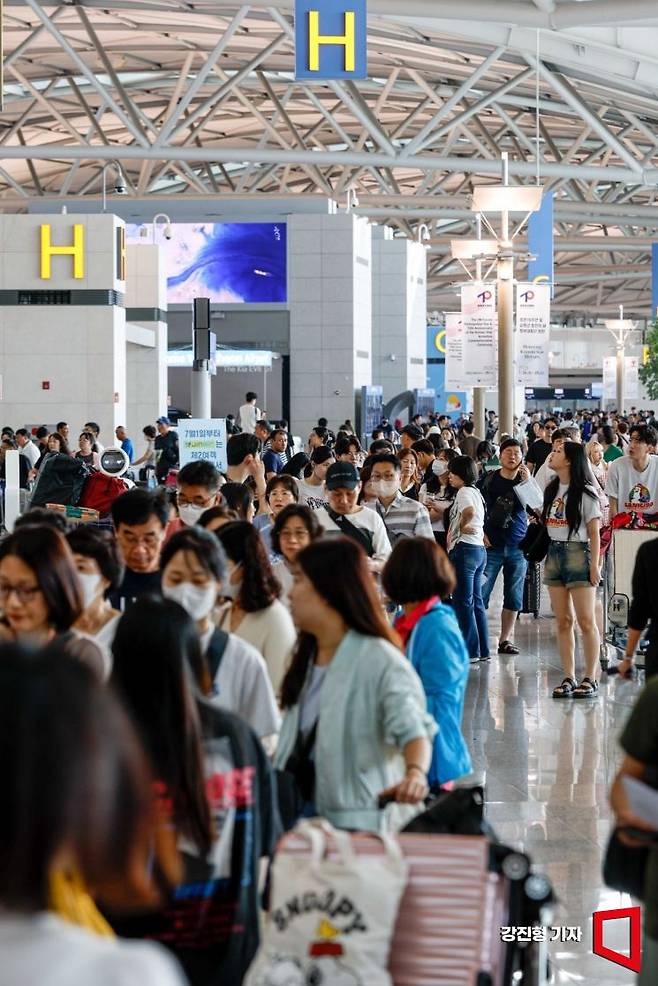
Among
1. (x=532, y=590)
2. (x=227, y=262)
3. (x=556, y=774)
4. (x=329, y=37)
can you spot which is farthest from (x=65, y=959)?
(x=227, y=262)

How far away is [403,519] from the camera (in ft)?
32.5

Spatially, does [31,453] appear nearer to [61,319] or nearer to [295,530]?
[61,319]

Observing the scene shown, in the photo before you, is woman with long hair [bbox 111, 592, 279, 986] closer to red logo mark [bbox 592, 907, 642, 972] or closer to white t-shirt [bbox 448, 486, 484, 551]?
red logo mark [bbox 592, 907, 642, 972]

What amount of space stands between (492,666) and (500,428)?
379 inches

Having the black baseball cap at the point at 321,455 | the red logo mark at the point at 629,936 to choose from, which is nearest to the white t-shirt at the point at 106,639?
the red logo mark at the point at 629,936

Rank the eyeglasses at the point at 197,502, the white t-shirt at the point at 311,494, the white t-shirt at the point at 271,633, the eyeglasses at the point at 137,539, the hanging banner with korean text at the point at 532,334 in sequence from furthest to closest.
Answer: the hanging banner with korean text at the point at 532,334 < the white t-shirt at the point at 311,494 < the eyeglasses at the point at 197,502 < the eyeglasses at the point at 137,539 < the white t-shirt at the point at 271,633

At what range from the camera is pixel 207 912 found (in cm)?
356

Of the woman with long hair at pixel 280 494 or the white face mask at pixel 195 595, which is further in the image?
the woman with long hair at pixel 280 494

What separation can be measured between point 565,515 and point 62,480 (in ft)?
13.6

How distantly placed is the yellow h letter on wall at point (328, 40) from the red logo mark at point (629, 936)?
1225 centimetres

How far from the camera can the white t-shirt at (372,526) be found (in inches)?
337

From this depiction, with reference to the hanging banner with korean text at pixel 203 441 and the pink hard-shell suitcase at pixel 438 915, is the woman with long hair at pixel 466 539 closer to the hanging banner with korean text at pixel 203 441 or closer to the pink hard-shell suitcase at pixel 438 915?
the hanging banner with korean text at pixel 203 441

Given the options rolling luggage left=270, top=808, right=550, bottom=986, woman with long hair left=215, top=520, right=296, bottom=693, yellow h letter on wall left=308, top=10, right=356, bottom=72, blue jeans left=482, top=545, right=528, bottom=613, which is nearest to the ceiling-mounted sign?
yellow h letter on wall left=308, top=10, right=356, bottom=72

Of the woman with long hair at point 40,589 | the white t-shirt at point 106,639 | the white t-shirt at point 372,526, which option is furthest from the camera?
the white t-shirt at point 372,526
